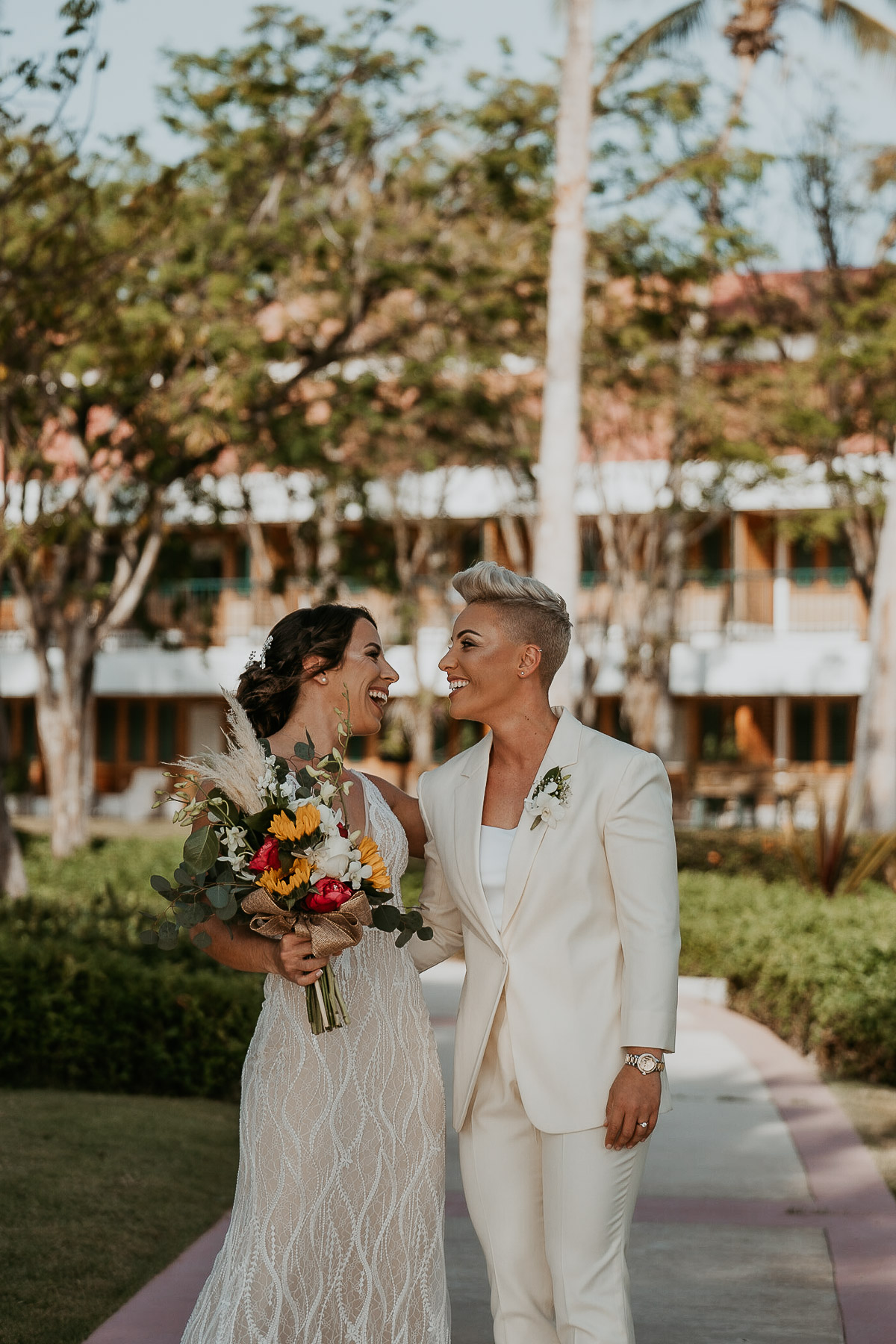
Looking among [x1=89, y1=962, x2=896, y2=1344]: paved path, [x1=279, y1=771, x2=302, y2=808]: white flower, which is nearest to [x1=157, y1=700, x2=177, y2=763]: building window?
[x1=89, y1=962, x2=896, y2=1344]: paved path

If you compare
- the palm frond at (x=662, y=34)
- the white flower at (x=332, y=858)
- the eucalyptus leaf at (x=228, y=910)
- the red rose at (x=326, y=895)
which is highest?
the palm frond at (x=662, y=34)

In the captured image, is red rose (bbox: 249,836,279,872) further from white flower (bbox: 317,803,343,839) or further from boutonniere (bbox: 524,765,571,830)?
boutonniere (bbox: 524,765,571,830)

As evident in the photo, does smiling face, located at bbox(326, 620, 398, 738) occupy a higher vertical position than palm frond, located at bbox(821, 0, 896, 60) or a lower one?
lower

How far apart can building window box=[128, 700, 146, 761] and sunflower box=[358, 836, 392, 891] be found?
120 feet

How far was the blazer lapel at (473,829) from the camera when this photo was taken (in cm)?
378

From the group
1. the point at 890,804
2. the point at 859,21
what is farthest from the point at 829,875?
the point at 859,21

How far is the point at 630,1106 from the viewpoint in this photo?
3586 mm

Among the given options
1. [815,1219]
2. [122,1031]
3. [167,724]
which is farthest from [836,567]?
[815,1219]

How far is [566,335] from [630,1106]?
11598 millimetres

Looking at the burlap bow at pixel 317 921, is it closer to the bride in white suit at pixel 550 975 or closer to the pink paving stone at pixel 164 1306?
the bride in white suit at pixel 550 975


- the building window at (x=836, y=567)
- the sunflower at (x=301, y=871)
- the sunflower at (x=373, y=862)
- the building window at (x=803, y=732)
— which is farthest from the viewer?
the building window at (x=803, y=732)

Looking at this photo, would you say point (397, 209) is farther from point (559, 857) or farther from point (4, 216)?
point (559, 857)

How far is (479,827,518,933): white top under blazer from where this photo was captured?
12.5 ft

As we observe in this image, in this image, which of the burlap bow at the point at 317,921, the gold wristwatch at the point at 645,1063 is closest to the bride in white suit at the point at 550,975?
the gold wristwatch at the point at 645,1063
